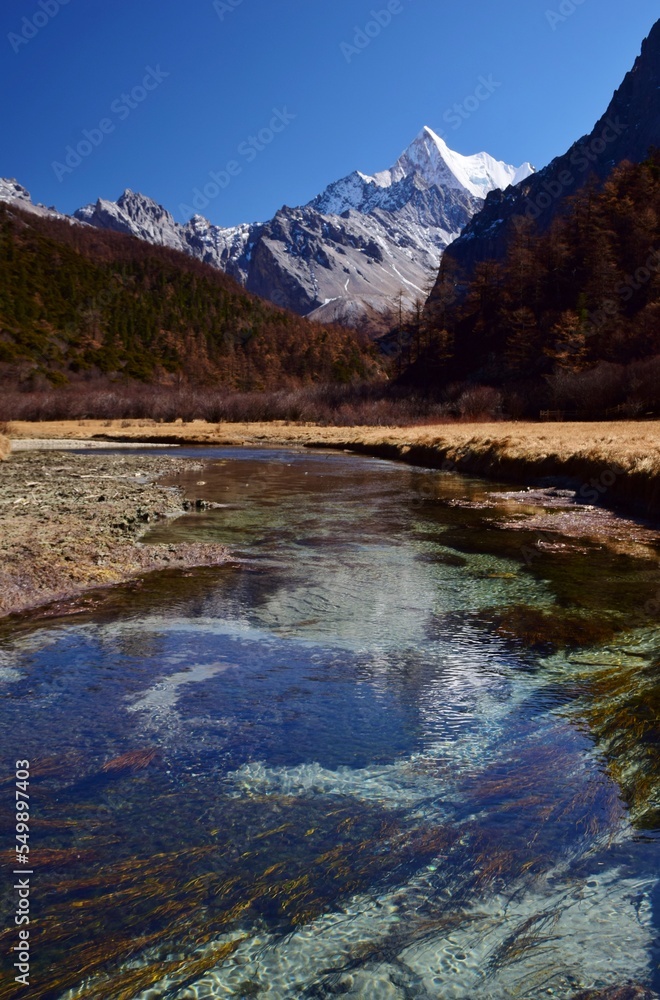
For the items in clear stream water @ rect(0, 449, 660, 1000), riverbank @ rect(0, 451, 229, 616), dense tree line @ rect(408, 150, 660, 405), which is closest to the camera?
clear stream water @ rect(0, 449, 660, 1000)

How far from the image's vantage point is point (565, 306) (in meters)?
91.0

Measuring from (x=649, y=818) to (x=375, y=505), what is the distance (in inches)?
797

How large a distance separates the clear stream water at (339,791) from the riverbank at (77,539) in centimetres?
145

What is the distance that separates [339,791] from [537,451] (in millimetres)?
29631

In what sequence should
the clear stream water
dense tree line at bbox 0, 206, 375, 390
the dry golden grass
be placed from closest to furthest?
the clear stream water, the dry golden grass, dense tree line at bbox 0, 206, 375, 390

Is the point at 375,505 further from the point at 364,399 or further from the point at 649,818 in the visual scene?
the point at 364,399

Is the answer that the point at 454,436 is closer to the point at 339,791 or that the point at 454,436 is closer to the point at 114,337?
the point at 339,791

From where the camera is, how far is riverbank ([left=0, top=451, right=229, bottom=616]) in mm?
13023

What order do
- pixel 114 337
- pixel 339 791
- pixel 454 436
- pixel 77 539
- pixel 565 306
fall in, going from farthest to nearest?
1. pixel 114 337
2. pixel 565 306
3. pixel 454 436
4. pixel 77 539
5. pixel 339 791

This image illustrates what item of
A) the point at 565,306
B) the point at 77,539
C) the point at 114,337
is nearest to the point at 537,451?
the point at 77,539

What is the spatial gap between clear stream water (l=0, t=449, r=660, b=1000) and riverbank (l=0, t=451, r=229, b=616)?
4.75 feet

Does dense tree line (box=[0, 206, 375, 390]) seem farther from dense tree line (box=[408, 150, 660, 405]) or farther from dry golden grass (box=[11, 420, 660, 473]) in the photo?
dense tree line (box=[408, 150, 660, 405])

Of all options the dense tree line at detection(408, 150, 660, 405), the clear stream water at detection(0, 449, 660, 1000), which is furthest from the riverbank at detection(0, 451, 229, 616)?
the dense tree line at detection(408, 150, 660, 405)

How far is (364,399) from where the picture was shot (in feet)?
352
